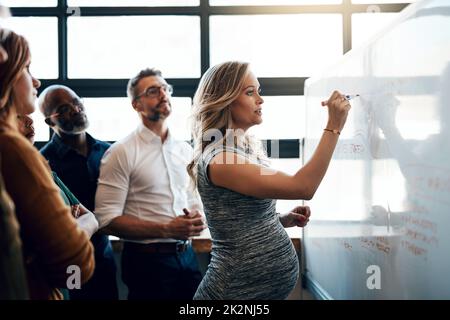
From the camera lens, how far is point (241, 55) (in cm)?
307

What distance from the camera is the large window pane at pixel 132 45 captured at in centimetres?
302

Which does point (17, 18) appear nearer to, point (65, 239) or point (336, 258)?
point (336, 258)

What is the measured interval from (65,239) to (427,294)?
3.21 ft

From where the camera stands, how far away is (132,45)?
9.96 ft

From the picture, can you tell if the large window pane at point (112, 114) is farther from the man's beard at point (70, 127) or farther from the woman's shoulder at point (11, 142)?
the woman's shoulder at point (11, 142)

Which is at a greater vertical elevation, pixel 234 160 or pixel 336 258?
pixel 234 160

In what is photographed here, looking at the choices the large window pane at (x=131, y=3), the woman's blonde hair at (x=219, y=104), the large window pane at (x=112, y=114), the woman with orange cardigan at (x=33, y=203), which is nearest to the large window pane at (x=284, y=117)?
the large window pane at (x=112, y=114)

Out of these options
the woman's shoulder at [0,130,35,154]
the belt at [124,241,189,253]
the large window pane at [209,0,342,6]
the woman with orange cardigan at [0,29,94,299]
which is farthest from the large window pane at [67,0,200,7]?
the woman's shoulder at [0,130,35,154]

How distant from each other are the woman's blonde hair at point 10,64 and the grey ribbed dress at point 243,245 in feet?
1.91

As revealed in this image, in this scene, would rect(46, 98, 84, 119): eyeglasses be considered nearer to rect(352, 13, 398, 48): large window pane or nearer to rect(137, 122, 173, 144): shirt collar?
rect(137, 122, 173, 144): shirt collar

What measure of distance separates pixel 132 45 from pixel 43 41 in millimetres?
505

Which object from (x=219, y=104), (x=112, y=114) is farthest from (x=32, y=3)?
(x=219, y=104)

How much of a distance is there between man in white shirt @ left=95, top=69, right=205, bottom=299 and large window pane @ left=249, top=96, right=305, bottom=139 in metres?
0.91
